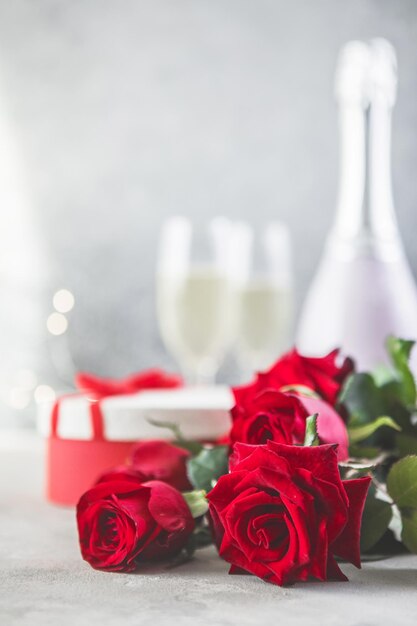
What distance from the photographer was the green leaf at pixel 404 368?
1.48 feet

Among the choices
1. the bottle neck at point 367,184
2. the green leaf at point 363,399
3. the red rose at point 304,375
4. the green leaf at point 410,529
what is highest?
the bottle neck at point 367,184

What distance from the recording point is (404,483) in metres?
0.37

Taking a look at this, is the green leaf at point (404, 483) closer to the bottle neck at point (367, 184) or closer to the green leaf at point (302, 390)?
the green leaf at point (302, 390)

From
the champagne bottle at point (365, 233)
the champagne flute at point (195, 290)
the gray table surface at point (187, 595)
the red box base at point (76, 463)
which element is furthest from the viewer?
the champagne flute at point (195, 290)

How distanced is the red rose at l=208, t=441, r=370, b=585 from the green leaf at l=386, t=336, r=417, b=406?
13cm

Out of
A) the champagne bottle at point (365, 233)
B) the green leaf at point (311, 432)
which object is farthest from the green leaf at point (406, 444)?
the champagne bottle at point (365, 233)

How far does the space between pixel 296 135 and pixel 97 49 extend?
262mm

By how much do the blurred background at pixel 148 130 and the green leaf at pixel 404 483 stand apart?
0.66 metres

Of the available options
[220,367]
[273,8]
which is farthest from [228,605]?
[273,8]

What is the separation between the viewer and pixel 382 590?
343 mm

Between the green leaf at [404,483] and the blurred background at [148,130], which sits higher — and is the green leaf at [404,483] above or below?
below

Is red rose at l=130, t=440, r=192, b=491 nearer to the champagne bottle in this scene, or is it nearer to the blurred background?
the champagne bottle

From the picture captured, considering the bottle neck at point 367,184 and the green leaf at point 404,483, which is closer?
the green leaf at point 404,483

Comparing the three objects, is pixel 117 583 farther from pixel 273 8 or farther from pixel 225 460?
pixel 273 8
